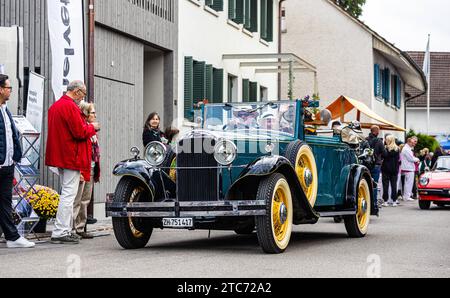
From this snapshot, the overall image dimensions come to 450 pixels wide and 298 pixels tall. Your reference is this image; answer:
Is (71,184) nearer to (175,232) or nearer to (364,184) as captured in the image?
(175,232)

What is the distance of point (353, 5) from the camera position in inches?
2349

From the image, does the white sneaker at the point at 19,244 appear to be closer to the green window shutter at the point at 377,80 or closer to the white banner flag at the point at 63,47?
the white banner flag at the point at 63,47

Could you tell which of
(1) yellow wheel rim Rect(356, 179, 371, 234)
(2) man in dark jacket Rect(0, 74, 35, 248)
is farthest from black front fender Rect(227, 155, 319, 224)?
(2) man in dark jacket Rect(0, 74, 35, 248)

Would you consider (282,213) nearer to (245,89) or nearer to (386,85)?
(245,89)

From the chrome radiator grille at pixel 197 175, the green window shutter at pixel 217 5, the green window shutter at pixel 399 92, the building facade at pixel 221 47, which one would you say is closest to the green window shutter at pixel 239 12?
the building facade at pixel 221 47

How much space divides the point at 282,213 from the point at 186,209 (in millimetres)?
1094

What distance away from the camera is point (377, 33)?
40750 mm

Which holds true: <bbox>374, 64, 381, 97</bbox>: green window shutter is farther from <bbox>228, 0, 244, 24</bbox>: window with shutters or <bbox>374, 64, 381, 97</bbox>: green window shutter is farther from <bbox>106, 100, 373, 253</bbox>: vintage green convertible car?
<bbox>106, 100, 373, 253</bbox>: vintage green convertible car

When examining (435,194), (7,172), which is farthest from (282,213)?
(435,194)

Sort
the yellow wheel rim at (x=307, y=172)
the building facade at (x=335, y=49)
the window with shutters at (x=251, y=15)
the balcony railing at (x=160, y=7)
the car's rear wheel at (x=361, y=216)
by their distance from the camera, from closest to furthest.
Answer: the yellow wheel rim at (x=307, y=172) → the car's rear wheel at (x=361, y=216) → the balcony railing at (x=160, y=7) → the window with shutters at (x=251, y=15) → the building facade at (x=335, y=49)

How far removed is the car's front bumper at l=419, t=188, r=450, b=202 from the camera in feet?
78.0

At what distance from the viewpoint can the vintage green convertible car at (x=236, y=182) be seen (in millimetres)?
11070

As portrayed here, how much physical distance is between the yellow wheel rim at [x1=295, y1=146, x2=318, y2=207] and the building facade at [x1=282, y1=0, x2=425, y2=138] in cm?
2720

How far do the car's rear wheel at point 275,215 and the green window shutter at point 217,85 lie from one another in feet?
50.8
